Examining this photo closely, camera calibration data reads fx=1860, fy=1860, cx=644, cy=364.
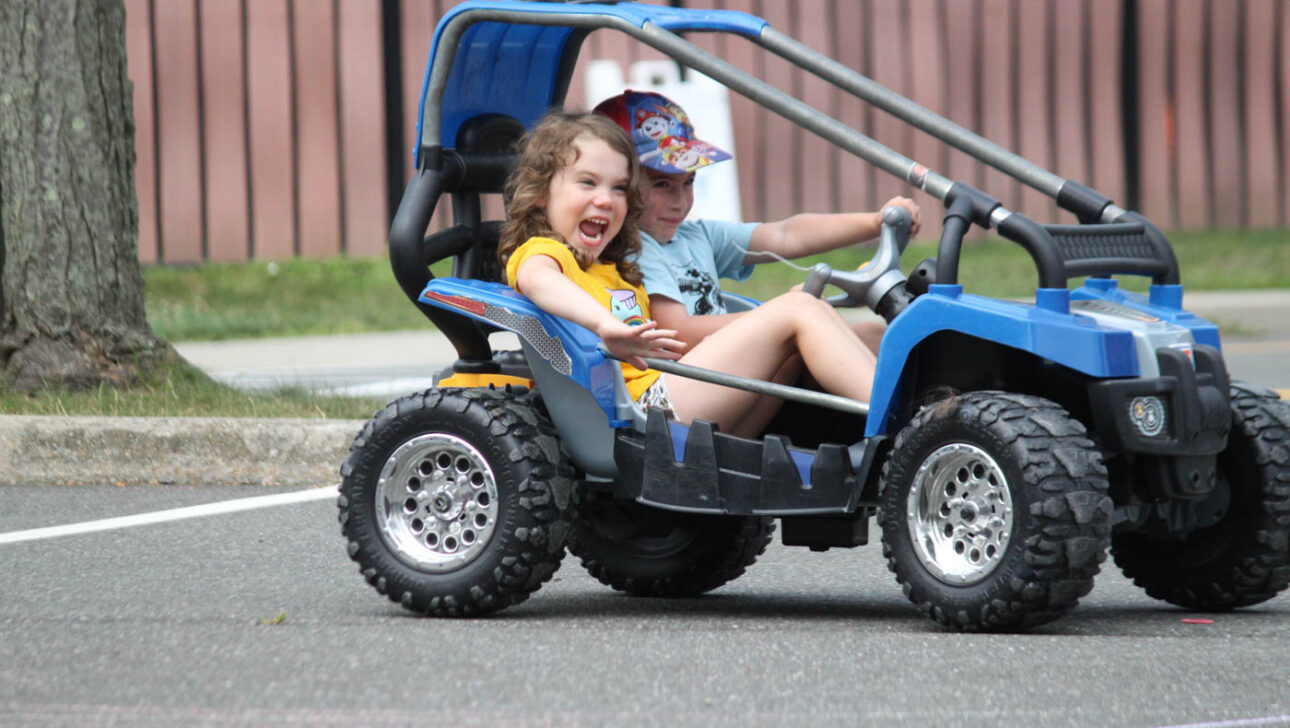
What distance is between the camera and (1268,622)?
165 inches

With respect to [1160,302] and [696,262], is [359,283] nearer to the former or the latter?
[696,262]

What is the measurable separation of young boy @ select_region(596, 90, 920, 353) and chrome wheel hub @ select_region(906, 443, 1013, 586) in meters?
0.73

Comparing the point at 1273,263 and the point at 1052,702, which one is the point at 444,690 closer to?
the point at 1052,702

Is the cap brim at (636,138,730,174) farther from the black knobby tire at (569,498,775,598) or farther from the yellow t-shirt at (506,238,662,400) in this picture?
the black knobby tire at (569,498,775,598)

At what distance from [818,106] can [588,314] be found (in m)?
9.42

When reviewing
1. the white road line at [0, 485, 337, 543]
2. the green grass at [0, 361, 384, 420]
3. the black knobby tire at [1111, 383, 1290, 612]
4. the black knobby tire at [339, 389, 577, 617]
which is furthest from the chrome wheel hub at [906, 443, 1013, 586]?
the green grass at [0, 361, 384, 420]

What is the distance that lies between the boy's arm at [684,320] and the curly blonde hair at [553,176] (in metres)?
0.11

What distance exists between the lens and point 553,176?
459 cm

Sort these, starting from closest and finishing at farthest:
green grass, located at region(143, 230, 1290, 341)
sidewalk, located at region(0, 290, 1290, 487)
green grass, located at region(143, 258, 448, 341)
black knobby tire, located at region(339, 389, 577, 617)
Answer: black knobby tire, located at region(339, 389, 577, 617), sidewalk, located at region(0, 290, 1290, 487), green grass, located at region(143, 258, 448, 341), green grass, located at region(143, 230, 1290, 341)

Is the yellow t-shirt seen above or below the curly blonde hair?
below

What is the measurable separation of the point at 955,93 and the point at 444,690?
10.9 m

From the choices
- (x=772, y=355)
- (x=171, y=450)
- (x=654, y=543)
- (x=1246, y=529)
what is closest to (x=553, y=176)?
(x=772, y=355)

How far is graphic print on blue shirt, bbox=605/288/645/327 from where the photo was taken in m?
4.53

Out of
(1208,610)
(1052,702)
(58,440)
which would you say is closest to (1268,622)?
(1208,610)
